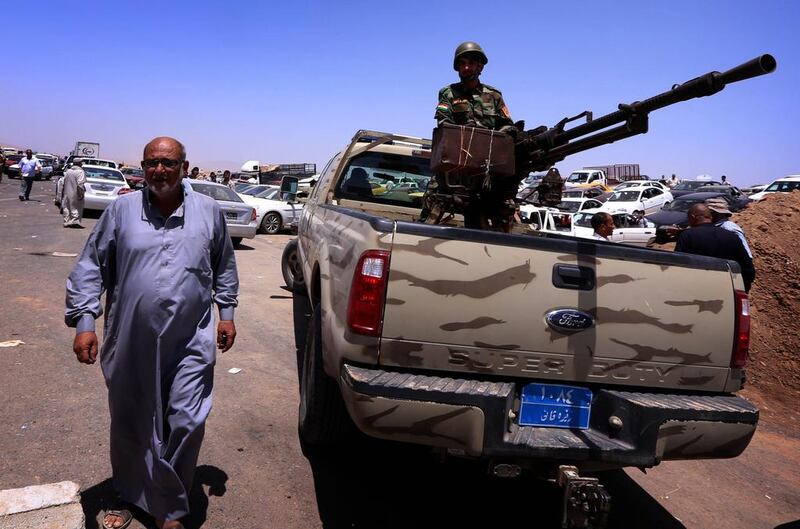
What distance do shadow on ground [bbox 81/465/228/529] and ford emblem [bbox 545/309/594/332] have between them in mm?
1975

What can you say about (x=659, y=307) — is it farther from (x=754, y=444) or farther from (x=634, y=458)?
(x=754, y=444)

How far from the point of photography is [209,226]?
2947 mm

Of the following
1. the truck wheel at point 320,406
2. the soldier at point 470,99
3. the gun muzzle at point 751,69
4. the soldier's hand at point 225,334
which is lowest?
the truck wheel at point 320,406

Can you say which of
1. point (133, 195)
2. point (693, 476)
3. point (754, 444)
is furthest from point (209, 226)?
point (754, 444)

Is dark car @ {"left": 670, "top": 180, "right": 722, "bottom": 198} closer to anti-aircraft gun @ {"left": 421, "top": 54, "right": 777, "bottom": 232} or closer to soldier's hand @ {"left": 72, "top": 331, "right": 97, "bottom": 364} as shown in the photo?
anti-aircraft gun @ {"left": 421, "top": 54, "right": 777, "bottom": 232}

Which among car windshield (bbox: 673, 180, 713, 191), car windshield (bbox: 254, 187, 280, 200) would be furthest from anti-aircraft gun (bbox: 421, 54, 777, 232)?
car windshield (bbox: 673, 180, 713, 191)

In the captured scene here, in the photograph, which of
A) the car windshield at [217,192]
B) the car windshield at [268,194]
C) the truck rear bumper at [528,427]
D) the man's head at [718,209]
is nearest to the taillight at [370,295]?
the truck rear bumper at [528,427]

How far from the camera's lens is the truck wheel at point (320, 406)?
352 cm

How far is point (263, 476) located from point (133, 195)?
1.75 m

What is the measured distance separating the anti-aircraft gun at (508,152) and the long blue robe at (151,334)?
1854mm

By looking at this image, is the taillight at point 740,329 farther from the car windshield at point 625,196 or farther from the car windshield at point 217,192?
the car windshield at point 625,196

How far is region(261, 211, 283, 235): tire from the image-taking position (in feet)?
61.2

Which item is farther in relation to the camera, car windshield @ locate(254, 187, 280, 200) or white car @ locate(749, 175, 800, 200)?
white car @ locate(749, 175, 800, 200)

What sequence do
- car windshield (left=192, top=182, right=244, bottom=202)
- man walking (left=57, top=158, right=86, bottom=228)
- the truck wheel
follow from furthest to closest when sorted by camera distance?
car windshield (left=192, top=182, right=244, bottom=202) → man walking (left=57, top=158, right=86, bottom=228) → the truck wheel
